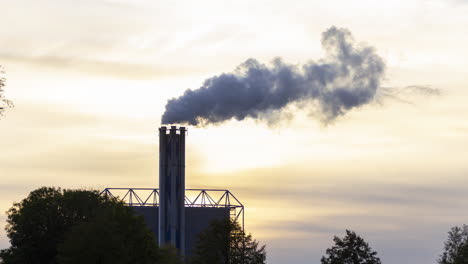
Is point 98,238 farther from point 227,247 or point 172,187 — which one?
point 172,187

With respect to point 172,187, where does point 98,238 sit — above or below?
below

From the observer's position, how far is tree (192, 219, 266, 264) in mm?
113188

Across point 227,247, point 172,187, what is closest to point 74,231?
point 227,247

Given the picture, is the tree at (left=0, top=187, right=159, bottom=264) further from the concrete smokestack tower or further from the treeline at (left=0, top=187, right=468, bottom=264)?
the concrete smokestack tower

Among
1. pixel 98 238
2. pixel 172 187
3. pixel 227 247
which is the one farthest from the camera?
pixel 172 187

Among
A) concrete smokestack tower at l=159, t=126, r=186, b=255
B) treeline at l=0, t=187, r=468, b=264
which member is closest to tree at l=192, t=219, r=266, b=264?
treeline at l=0, t=187, r=468, b=264

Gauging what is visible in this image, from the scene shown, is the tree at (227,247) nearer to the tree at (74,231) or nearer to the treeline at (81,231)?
the treeline at (81,231)

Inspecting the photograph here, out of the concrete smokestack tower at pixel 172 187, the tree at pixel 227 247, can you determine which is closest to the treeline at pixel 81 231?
the tree at pixel 227 247

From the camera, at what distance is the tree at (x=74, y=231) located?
9412 centimetres

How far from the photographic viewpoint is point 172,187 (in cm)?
16138

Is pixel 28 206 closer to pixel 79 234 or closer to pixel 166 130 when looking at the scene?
pixel 79 234

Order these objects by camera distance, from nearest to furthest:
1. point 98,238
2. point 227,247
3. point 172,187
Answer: point 98,238 < point 227,247 < point 172,187

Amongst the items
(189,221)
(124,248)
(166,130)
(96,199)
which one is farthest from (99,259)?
(189,221)

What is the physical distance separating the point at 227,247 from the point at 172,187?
48.1m
